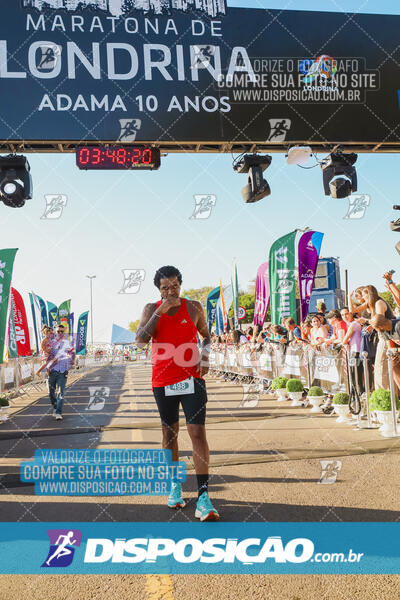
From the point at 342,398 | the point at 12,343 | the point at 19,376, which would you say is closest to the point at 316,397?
the point at 342,398

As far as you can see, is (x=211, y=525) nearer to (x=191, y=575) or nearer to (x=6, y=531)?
(x=191, y=575)

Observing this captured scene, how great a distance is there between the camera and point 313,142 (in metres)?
8.73

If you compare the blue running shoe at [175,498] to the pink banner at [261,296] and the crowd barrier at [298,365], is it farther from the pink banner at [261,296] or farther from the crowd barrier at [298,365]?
the pink banner at [261,296]

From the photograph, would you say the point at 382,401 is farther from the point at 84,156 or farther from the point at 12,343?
the point at 12,343

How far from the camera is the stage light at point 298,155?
8.77 meters

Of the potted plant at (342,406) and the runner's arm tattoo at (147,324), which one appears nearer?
the runner's arm tattoo at (147,324)

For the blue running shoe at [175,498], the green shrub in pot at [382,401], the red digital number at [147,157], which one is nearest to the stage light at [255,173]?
the red digital number at [147,157]

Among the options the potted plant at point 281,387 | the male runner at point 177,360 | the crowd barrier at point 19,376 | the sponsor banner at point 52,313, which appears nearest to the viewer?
Answer: the male runner at point 177,360

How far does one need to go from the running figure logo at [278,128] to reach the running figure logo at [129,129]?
2110mm

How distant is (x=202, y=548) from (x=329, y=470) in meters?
2.34

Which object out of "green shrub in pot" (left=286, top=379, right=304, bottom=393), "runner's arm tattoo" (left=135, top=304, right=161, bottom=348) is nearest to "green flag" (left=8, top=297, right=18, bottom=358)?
"green shrub in pot" (left=286, top=379, right=304, bottom=393)

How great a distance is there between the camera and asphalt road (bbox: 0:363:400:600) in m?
2.97

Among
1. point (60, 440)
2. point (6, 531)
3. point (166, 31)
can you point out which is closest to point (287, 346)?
point (60, 440)

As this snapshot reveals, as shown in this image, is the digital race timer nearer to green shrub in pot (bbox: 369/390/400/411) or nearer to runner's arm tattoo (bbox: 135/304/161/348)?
runner's arm tattoo (bbox: 135/304/161/348)
